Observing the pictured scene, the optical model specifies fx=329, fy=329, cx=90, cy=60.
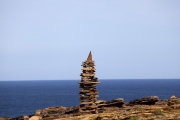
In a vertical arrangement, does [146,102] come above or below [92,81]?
below

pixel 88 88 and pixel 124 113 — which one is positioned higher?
pixel 88 88

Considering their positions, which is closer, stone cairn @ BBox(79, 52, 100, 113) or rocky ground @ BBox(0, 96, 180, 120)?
rocky ground @ BBox(0, 96, 180, 120)

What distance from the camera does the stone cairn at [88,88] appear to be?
2397cm

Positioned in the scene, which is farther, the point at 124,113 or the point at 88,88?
the point at 88,88

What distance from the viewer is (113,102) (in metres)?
27.9

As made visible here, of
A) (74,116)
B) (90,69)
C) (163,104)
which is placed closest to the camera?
(74,116)

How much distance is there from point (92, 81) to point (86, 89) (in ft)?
2.44

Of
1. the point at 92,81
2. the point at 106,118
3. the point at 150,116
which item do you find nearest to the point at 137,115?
the point at 150,116

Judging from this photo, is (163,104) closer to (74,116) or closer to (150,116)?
(150,116)

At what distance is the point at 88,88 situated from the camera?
2442 cm

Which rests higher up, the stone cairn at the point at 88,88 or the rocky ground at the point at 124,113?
the stone cairn at the point at 88,88

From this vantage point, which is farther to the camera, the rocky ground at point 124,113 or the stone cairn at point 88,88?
the stone cairn at point 88,88

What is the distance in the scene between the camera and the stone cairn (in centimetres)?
2397

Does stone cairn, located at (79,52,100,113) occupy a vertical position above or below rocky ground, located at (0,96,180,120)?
above
